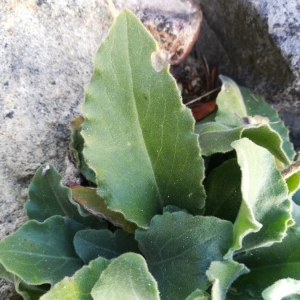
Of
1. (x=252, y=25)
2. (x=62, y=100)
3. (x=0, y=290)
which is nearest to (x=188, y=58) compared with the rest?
(x=252, y=25)

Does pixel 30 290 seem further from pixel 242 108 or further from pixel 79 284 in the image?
pixel 242 108

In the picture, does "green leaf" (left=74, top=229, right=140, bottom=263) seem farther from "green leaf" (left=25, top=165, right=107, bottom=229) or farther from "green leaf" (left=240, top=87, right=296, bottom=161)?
"green leaf" (left=240, top=87, right=296, bottom=161)

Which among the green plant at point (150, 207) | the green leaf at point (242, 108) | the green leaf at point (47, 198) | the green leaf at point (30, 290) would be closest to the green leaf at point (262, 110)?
the green leaf at point (242, 108)

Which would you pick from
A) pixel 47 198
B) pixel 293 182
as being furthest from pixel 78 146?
pixel 293 182

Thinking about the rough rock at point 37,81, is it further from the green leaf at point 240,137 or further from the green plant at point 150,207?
the green leaf at point 240,137

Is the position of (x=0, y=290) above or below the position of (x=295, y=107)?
below

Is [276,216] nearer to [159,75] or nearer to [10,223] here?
[159,75]
